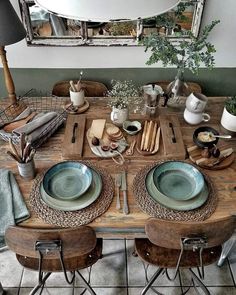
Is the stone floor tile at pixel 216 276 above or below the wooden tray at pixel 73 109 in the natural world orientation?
below

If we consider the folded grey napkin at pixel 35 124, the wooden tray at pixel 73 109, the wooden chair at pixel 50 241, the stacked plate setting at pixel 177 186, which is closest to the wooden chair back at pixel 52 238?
the wooden chair at pixel 50 241

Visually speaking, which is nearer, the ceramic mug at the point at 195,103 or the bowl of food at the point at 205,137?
the bowl of food at the point at 205,137

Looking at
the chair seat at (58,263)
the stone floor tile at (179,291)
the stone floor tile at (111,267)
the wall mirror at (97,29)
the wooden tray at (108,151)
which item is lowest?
the stone floor tile at (179,291)

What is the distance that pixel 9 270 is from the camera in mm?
2008

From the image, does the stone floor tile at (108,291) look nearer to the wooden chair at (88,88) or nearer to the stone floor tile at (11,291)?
the stone floor tile at (11,291)

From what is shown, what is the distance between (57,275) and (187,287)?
82 cm

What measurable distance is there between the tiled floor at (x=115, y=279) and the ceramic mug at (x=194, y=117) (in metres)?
A: 0.96

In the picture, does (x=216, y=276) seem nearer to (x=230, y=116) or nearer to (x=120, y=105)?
(x=230, y=116)

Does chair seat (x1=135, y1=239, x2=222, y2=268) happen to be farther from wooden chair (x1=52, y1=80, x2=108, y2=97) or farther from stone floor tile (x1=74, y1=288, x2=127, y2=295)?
wooden chair (x1=52, y1=80, x2=108, y2=97)

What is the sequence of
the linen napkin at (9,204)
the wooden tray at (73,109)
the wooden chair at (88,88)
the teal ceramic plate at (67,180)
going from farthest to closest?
the wooden chair at (88,88) < the wooden tray at (73,109) < the teal ceramic plate at (67,180) < the linen napkin at (9,204)

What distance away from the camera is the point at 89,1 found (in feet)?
2.42

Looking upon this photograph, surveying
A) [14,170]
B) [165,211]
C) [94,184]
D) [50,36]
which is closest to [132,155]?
[94,184]

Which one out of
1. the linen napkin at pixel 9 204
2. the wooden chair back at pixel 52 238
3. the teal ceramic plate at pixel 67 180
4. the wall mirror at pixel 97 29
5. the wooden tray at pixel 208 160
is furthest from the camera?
the wall mirror at pixel 97 29

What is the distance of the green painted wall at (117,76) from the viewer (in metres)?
2.27
